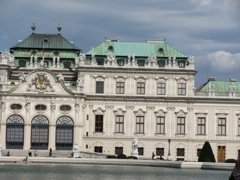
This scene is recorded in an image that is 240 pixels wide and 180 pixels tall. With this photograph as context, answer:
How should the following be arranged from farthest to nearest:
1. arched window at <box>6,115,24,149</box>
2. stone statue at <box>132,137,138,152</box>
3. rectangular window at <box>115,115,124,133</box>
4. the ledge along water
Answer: rectangular window at <box>115,115,124,133</box> → arched window at <box>6,115,24,149</box> → stone statue at <box>132,137,138,152</box> → the ledge along water

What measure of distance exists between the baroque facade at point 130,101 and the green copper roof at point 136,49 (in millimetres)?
114

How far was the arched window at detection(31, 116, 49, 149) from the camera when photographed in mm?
68938

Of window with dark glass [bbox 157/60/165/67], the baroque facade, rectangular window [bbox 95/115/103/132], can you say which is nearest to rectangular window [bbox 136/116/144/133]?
the baroque facade

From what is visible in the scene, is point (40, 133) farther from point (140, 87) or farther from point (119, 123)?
point (140, 87)

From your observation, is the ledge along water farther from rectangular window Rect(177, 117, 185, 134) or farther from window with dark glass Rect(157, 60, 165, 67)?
window with dark glass Rect(157, 60, 165, 67)

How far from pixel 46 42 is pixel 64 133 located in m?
12.5

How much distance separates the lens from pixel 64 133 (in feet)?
229

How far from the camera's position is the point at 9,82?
72.2m

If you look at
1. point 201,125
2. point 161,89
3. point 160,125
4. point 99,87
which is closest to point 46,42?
point 99,87

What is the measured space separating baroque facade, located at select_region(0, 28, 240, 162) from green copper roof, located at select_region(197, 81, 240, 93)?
2.67ft

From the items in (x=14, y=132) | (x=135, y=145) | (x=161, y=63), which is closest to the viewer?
(x=135, y=145)

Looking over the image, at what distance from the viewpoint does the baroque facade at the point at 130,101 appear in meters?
70.4

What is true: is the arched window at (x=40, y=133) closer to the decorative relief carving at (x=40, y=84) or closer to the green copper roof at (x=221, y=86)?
the decorative relief carving at (x=40, y=84)

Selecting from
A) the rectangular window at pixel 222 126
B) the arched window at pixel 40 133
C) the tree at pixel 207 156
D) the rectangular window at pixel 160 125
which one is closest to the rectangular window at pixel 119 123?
the rectangular window at pixel 160 125
